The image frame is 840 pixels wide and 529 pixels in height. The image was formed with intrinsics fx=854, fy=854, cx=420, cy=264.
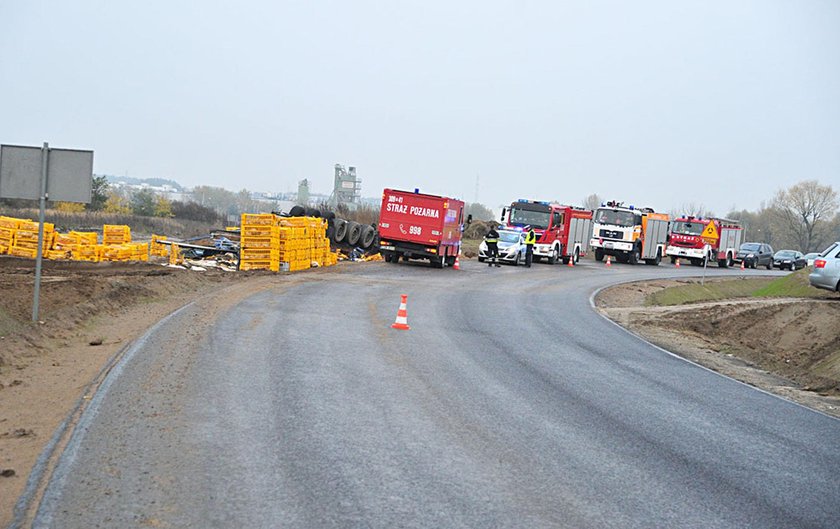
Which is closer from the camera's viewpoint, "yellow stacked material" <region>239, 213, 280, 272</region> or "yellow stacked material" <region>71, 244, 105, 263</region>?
"yellow stacked material" <region>239, 213, 280, 272</region>

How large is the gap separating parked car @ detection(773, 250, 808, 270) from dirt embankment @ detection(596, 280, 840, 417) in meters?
34.0

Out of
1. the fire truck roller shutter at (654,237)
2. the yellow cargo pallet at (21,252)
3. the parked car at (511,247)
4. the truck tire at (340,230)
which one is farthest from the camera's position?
the fire truck roller shutter at (654,237)

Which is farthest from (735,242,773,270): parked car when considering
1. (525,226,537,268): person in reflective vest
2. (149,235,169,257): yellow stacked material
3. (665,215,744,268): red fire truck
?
(149,235,169,257): yellow stacked material

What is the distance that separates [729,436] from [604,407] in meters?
1.56

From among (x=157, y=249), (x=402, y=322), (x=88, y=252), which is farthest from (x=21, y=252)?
(x=402, y=322)

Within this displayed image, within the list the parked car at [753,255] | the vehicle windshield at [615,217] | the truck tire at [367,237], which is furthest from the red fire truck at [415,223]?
the parked car at [753,255]

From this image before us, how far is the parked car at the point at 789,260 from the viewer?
6138 cm

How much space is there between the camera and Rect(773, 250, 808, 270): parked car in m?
61.4

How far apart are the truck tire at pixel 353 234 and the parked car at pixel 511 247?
6178 millimetres

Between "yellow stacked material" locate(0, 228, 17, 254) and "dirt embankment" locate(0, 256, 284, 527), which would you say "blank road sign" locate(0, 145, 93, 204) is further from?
"yellow stacked material" locate(0, 228, 17, 254)

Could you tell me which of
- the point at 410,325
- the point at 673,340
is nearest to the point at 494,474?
the point at 410,325

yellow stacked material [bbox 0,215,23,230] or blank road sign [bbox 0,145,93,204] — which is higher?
blank road sign [bbox 0,145,93,204]

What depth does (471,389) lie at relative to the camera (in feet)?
35.9

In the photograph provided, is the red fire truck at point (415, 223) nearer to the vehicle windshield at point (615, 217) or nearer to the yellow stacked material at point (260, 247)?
the yellow stacked material at point (260, 247)
